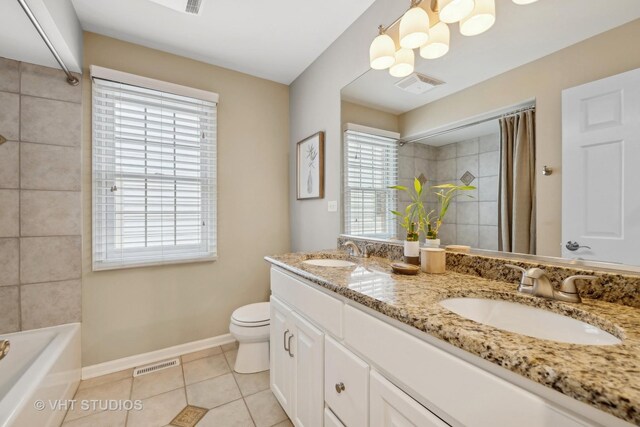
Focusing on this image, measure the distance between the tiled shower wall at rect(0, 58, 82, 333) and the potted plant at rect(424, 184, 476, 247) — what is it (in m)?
2.23

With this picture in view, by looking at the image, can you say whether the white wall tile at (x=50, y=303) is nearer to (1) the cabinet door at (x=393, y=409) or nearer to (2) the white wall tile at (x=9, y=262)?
(2) the white wall tile at (x=9, y=262)

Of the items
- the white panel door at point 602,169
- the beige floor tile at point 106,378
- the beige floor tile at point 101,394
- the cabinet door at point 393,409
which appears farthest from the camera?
the beige floor tile at point 106,378

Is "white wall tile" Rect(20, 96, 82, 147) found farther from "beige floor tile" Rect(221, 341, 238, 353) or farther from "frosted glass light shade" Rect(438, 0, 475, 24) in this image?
"frosted glass light shade" Rect(438, 0, 475, 24)

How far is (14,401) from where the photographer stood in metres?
1.10

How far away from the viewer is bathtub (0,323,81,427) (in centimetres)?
112

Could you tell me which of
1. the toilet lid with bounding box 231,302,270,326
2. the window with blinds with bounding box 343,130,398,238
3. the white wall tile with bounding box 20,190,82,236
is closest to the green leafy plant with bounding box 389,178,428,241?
the window with blinds with bounding box 343,130,398,238

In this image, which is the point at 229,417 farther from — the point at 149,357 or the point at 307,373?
the point at 149,357

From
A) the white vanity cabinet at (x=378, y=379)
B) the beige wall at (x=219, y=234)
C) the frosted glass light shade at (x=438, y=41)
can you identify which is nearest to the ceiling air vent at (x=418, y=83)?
the frosted glass light shade at (x=438, y=41)

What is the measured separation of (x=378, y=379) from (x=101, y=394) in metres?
1.92

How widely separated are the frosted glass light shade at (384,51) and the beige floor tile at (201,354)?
95.2 inches

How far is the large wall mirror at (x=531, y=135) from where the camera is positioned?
80 centimetres

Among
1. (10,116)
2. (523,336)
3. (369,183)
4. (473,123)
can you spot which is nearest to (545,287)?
(523,336)

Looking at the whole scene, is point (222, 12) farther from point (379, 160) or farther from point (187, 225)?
point (187, 225)

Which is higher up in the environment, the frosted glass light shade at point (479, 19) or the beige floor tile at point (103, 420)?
the frosted glass light shade at point (479, 19)
